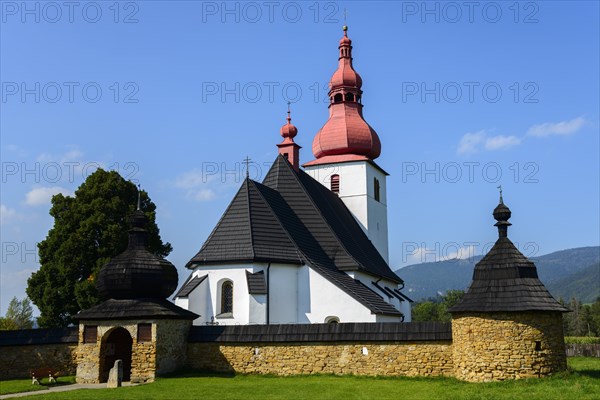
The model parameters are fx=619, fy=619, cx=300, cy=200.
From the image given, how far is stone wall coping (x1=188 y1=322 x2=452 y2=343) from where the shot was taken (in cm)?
1888

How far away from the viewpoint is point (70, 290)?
32.4 metres

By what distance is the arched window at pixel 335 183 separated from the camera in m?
41.0

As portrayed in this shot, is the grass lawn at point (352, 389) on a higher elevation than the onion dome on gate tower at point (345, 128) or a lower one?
lower

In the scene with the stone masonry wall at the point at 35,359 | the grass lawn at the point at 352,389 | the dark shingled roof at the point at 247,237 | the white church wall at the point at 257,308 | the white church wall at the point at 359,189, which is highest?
the white church wall at the point at 359,189

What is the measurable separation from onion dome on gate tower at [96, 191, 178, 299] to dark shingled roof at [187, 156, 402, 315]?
15.3ft

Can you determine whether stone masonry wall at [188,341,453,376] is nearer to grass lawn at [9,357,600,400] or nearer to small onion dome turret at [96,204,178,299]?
grass lawn at [9,357,600,400]

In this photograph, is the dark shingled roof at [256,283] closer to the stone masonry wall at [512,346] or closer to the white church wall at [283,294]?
the white church wall at [283,294]

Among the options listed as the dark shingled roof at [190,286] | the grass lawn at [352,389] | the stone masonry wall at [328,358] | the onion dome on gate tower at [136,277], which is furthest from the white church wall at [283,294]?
the grass lawn at [352,389]

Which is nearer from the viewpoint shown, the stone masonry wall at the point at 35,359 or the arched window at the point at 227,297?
the stone masonry wall at the point at 35,359

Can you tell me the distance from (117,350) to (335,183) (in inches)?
869

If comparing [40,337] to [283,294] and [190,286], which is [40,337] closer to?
[190,286]

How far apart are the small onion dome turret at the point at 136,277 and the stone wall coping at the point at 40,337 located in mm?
2195

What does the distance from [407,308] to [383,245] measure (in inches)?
257

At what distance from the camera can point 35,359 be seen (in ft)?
70.9
